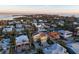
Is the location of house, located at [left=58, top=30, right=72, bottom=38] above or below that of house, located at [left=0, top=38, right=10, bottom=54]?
above

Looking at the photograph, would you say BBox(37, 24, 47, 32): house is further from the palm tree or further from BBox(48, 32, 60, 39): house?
the palm tree

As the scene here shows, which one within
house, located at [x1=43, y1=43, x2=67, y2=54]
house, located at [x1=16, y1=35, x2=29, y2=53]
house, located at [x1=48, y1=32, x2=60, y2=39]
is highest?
house, located at [x1=48, y1=32, x2=60, y2=39]

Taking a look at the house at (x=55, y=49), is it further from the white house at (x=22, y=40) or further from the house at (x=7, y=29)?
the house at (x=7, y=29)

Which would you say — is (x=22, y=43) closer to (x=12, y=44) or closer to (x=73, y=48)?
(x=12, y=44)

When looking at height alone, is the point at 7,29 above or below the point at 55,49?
above

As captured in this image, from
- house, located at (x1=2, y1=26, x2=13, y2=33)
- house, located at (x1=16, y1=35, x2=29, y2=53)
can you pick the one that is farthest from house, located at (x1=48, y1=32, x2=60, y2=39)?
house, located at (x1=2, y1=26, x2=13, y2=33)

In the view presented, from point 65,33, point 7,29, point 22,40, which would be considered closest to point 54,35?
point 65,33
